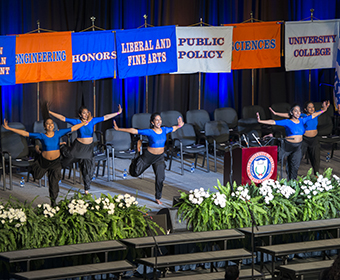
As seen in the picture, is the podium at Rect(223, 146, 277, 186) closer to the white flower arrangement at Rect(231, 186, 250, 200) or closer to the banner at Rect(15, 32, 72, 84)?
the white flower arrangement at Rect(231, 186, 250, 200)

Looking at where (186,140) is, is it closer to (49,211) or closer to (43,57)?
(43,57)

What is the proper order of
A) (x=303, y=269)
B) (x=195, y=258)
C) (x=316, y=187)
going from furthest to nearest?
(x=316, y=187)
(x=195, y=258)
(x=303, y=269)

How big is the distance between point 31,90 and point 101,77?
5.47 ft

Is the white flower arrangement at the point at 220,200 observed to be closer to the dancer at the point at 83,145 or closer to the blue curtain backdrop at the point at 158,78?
the dancer at the point at 83,145

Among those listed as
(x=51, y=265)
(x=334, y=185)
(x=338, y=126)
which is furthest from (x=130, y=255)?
(x=338, y=126)

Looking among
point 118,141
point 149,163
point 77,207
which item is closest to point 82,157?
point 149,163

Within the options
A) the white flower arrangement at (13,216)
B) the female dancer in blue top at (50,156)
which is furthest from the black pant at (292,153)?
the white flower arrangement at (13,216)

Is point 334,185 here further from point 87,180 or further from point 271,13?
point 271,13

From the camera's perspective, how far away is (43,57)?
11.0 meters

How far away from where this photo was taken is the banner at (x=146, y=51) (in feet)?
37.9

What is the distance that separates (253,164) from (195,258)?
7.16ft

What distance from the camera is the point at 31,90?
11.9m

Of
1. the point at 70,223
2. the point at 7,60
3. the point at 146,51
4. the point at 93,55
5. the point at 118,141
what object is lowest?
the point at 70,223

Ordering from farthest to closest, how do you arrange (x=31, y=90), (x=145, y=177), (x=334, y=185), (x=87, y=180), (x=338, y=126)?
(x=338, y=126) < (x=31, y=90) < (x=145, y=177) < (x=87, y=180) < (x=334, y=185)
